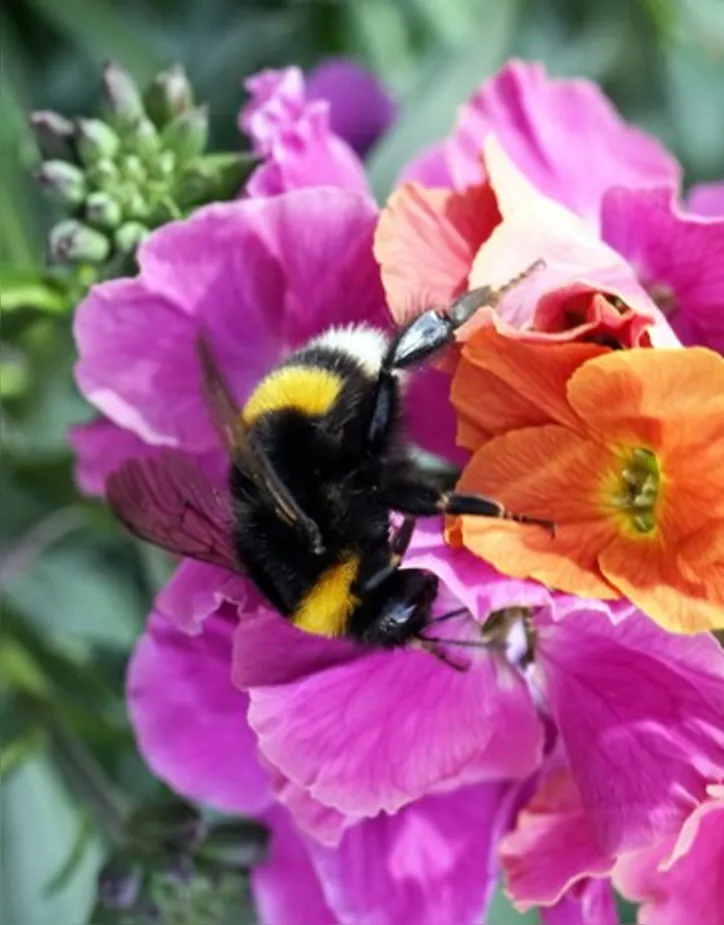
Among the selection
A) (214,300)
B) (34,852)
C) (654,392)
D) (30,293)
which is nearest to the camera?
(654,392)

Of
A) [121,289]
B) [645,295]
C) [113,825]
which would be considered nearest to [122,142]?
[121,289]

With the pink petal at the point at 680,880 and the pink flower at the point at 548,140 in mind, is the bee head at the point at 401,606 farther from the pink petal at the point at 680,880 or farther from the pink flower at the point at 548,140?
the pink flower at the point at 548,140

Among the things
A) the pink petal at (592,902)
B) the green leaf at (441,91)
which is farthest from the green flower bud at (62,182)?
the pink petal at (592,902)

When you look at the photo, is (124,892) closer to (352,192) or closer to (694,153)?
(352,192)

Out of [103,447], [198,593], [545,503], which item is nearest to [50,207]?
[103,447]

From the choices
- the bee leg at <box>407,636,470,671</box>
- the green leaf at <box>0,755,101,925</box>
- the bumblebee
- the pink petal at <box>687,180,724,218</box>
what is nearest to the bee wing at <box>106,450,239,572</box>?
the bumblebee

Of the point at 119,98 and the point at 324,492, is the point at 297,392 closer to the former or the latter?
the point at 324,492

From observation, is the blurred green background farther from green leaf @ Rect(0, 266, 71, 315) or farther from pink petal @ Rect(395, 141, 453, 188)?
pink petal @ Rect(395, 141, 453, 188)
